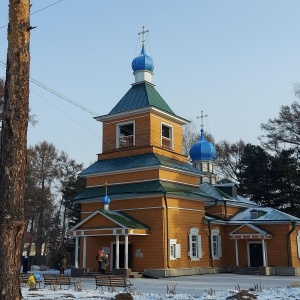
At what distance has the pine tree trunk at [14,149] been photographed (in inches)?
275

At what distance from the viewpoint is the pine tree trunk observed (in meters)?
7.00

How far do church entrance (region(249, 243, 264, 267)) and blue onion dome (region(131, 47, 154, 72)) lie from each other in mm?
11773

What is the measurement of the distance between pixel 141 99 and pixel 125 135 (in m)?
2.33

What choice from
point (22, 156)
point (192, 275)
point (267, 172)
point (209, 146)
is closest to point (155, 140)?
point (192, 275)

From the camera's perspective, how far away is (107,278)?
47.4 ft

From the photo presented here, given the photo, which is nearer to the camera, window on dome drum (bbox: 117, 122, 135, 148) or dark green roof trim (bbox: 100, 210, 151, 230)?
dark green roof trim (bbox: 100, 210, 151, 230)

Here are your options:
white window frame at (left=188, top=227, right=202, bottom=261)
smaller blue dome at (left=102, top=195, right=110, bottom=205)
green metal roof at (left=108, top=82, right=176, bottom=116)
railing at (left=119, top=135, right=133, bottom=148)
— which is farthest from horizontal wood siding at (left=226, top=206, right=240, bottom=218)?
smaller blue dome at (left=102, top=195, right=110, bottom=205)

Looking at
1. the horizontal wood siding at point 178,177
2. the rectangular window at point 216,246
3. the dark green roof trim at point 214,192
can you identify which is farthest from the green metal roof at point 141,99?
the rectangular window at point 216,246

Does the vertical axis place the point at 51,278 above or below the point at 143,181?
below

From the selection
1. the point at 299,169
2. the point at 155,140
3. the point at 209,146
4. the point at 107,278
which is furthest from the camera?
the point at 299,169

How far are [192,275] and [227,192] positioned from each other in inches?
351

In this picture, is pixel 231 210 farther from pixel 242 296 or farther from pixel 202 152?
pixel 242 296

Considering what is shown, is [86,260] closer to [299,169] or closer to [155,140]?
[155,140]

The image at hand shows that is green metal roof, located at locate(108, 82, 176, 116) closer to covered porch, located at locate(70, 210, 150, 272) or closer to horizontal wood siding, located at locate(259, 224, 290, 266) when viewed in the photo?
covered porch, located at locate(70, 210, 150, 272)
